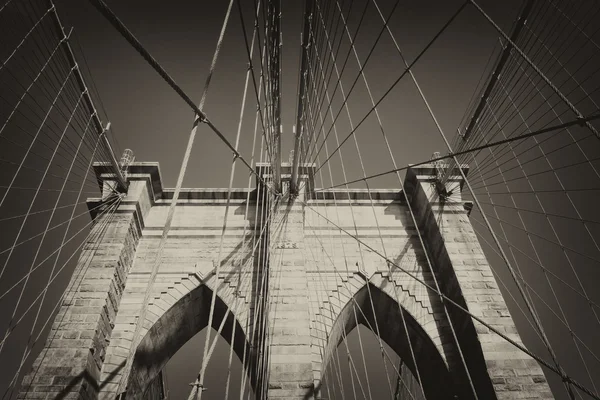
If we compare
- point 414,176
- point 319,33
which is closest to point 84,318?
point 319,33

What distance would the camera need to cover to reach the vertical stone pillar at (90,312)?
4.54 m

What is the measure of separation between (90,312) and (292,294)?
10.4 feet

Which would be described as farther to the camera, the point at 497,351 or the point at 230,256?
the point at 230,256

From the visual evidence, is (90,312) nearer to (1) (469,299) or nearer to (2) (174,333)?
(2) (174,333)

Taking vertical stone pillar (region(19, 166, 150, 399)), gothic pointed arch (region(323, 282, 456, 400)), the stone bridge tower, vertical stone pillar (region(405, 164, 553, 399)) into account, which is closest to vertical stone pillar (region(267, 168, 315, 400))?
the stone bridge tower

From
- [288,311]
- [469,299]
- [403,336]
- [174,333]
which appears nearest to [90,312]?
[174,333]

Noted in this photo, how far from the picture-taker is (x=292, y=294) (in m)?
5.74

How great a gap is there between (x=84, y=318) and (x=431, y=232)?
21.0 ft

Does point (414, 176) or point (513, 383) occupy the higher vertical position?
point (414, 176)

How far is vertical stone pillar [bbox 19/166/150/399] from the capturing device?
4539 millimetres

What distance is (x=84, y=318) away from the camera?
16.9ft

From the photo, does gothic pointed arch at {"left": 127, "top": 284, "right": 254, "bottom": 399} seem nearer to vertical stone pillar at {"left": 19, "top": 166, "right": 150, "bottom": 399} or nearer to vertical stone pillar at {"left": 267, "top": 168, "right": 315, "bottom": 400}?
vertical stone pillar at {"left": 19, "top": 166, "right": 150, "bottom": 399}

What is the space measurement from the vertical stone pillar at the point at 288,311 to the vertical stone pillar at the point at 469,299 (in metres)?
2.50

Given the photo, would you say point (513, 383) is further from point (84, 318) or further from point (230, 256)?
point (84, 318)
